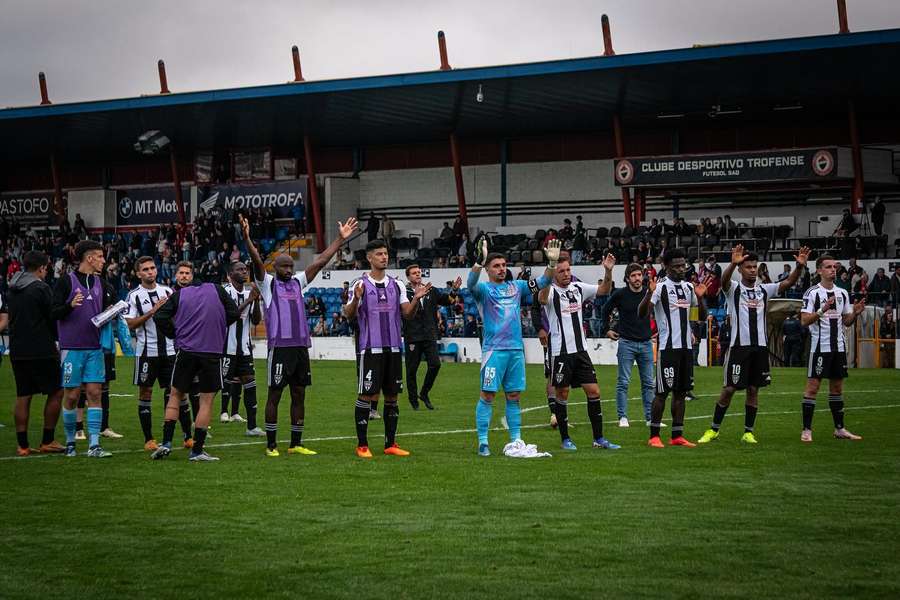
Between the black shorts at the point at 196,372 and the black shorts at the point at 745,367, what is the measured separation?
606 centimetres

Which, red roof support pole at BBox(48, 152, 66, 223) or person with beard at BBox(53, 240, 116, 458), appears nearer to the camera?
person with beard at BBox(53, 240, 116, 458)

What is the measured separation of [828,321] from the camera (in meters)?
14.1

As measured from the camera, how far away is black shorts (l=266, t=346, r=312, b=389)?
1250 cm

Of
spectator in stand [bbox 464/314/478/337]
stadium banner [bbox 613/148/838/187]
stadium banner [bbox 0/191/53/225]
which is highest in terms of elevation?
stadium banner [bbox 0/191/53/225]

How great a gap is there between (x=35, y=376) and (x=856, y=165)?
3164 cm

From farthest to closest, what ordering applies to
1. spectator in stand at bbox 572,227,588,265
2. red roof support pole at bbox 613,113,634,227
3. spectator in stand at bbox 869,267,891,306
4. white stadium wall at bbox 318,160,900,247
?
1. white stadium wall at bbox 318,160,900,247
2. red roof support pole at bbox 613,113,634,227
3. spectator in stand at bbox 572,227,588,265
4. spectator in stand at bbox 869,267,891,306

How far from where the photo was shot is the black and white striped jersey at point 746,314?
13.7 metres

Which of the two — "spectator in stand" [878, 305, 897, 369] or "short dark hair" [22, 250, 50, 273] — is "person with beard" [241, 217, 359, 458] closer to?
"short dark hair" [22, 250, 50, 273]

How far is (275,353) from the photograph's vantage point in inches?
496

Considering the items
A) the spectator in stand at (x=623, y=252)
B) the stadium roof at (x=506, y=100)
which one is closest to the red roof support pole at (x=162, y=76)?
the stadium roof at (x=506, y=100)

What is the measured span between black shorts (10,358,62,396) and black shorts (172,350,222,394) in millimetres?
1719

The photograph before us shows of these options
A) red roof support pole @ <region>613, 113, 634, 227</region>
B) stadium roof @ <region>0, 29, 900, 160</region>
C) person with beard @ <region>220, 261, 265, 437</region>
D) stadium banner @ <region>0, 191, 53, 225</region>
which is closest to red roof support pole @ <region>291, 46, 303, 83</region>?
stadium roof @ <region>0, 29, 900, 160</region>

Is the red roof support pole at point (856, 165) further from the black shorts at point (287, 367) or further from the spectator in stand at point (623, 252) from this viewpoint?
the black shorts at point (287, 367)

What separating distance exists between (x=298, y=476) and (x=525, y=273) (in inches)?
968
